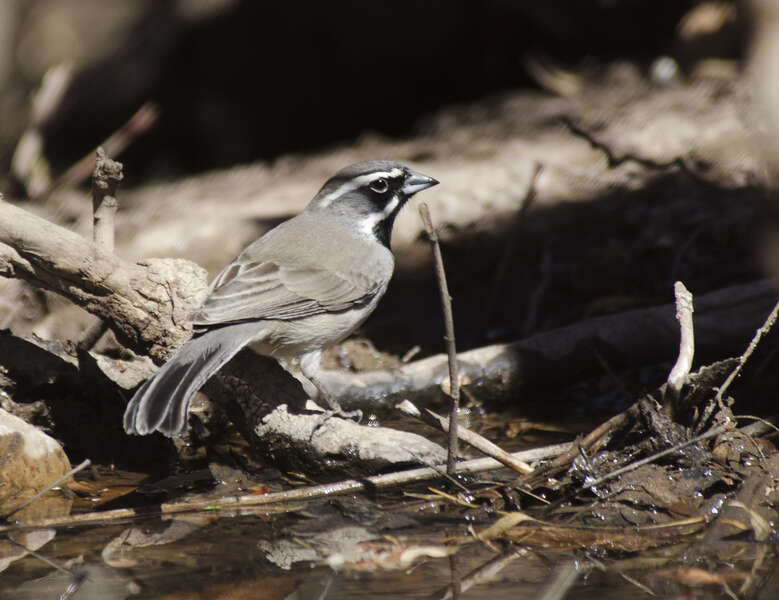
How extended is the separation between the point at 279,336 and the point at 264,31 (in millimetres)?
7010

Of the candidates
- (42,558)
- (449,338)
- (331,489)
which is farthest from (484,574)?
(42,558)

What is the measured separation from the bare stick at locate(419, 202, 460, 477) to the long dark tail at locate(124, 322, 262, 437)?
120cm

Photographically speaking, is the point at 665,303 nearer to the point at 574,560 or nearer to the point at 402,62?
the point at 574,560

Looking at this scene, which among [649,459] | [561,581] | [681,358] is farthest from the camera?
[681,358]

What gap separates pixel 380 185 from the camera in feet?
21.7

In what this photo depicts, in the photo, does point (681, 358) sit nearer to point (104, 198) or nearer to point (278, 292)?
point (278, 292)

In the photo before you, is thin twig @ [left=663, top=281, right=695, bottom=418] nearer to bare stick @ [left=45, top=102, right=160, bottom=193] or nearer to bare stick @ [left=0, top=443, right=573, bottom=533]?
bare stick @ [left=0, top=443, right=573, bottom=533]

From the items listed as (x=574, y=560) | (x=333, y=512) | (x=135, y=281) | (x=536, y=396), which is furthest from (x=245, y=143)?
(x=574, y=560)

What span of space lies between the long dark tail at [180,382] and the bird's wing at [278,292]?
0.31ft

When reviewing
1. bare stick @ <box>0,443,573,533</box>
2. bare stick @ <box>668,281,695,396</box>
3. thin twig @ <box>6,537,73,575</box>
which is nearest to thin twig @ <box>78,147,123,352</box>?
bare stick @ <box>0,443,573,533</box>

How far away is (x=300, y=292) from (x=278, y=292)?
157mm

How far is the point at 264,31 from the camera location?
1176 centimetres

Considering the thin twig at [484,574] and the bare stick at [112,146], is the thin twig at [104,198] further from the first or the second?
the bare stick at [112,146]

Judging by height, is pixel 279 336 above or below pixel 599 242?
above
